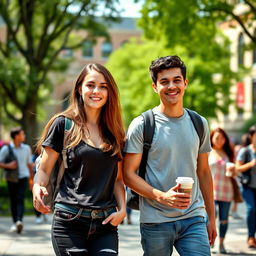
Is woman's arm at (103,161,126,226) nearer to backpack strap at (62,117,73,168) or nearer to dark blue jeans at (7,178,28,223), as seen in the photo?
backpack strap at (62,117,73,168)

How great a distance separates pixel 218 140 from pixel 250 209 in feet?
3.95

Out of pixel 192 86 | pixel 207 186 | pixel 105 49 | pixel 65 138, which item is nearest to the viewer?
pixel 65 138

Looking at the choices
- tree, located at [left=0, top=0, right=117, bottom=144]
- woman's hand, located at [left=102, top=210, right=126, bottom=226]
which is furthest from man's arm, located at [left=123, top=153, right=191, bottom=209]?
tree, located at [left=0, top=0, right=117, bottom=144]

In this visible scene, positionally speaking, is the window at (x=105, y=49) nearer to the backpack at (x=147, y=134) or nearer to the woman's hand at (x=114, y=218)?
the backpack at (x=147, y=134)

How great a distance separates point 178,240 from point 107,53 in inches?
2631

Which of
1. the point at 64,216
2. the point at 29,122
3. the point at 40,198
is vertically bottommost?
the point at 29,122

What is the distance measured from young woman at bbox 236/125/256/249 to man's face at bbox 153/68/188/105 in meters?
5.18

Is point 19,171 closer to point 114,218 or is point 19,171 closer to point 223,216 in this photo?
point 223,216

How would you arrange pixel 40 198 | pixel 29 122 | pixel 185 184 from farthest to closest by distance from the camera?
pixel 29 122 → pixel 40 198 → pixel 185 184

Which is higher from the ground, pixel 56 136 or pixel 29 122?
pixel 56 136

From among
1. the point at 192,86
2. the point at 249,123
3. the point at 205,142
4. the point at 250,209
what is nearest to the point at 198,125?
the point at 205,142

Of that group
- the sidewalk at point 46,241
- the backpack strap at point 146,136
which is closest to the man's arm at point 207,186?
the backpack strap at point 146,136

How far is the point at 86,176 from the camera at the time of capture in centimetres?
423

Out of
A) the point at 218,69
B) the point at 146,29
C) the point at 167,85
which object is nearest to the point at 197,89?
the point at 218,69
